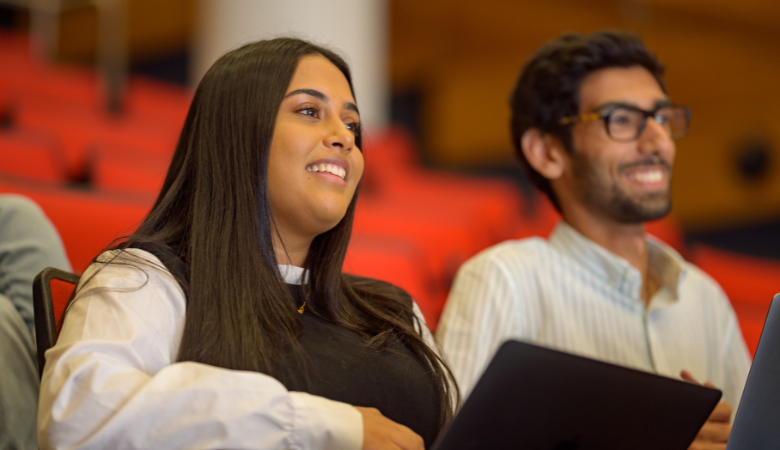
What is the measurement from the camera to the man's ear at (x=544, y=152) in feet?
5.13

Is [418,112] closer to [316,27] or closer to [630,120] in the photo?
[316,27]

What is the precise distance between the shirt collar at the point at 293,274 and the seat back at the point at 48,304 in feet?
0.88

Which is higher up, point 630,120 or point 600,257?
point 630,120

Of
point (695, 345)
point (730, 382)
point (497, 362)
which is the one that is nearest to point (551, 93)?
point (695, 345)

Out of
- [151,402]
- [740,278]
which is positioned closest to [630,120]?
[151,402]

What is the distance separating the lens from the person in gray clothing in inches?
39.3

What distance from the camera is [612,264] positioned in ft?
4.84

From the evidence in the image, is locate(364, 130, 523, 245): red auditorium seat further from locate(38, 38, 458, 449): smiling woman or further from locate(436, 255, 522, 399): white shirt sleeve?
locate(38, 38, 458, 449): smiling woman

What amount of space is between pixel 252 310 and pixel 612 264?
822 millimetres

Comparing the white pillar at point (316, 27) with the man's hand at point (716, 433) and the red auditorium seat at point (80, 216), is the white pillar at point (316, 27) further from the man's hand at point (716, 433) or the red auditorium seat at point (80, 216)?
the man's hand at point (716, 433)

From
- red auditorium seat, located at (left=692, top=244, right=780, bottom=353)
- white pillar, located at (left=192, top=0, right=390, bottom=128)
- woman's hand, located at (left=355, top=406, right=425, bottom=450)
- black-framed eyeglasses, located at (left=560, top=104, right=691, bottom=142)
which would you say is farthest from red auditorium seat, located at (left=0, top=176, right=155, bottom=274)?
red auditorium seat, located at (left=692, top=244, right=780, bottom=353)

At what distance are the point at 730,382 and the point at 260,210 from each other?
1059mm

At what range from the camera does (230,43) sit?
3008 millimetres

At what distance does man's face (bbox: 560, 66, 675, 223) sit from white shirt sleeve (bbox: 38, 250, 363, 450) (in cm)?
85
